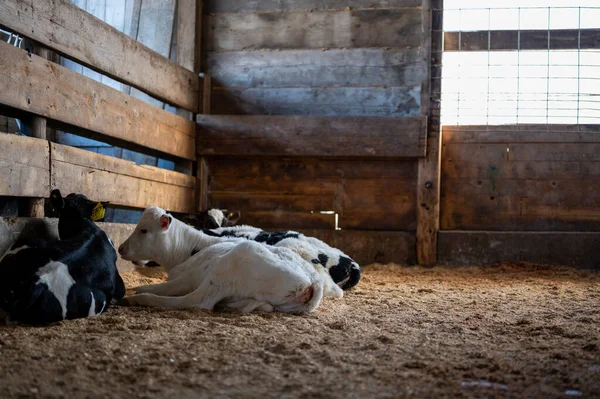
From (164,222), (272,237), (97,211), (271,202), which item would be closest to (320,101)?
(271,202)

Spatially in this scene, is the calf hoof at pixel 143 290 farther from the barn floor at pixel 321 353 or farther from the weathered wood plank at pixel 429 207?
the weathered wood plank at pixel 429 207

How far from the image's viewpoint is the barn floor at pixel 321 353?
2436 millimetres

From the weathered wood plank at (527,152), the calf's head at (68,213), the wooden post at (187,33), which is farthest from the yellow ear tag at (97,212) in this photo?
the weathered wood plank at (527,152)

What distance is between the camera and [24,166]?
481 centimetres

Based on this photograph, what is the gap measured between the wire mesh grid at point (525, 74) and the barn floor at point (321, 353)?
4077 millimetres

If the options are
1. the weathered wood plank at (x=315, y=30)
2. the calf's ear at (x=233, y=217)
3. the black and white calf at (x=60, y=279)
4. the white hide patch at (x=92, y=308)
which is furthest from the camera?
the weathered wood plank at (x=315, y=30)

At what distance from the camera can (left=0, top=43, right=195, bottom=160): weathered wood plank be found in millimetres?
4742

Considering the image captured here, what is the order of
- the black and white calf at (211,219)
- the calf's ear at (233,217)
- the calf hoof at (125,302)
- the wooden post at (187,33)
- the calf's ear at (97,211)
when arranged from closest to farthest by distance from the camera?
1. the calf hoof at (125,302)
2. the calf's ear at (97,211)
3. the black and white calf at (211,219)
4. the calf's ear at (233,217)
5. the wooden post at (187,33)

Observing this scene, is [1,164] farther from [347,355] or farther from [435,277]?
[435,277]

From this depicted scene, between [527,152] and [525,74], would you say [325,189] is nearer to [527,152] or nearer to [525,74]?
[527,152]

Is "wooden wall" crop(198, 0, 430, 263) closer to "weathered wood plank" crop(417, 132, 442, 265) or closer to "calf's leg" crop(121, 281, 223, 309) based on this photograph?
"weathered wood plank" crop(417, 132, 442, 265)

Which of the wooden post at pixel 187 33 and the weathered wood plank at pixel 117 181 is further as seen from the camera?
the wooden post at pixel 187 33

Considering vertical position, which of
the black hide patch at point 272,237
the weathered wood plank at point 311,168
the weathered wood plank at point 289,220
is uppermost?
the weathered wood plank at point 311,168

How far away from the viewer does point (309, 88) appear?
8.56m
